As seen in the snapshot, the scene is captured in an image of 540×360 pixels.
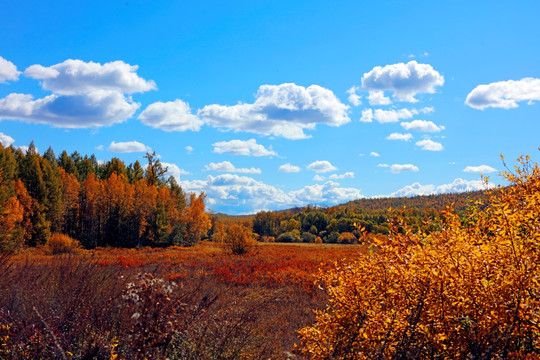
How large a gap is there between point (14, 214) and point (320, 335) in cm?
3814

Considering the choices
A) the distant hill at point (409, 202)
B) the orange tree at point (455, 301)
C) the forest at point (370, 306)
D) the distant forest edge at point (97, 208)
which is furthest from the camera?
the distant hill at point (409, 202)

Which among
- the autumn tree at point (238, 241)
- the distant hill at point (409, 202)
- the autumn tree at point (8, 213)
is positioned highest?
the distant hill at point (409, 202)

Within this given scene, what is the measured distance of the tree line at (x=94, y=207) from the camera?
134 feet

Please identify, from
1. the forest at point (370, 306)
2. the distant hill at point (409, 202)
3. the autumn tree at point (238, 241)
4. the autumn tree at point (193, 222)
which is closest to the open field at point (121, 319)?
the forest at point (370, 306)

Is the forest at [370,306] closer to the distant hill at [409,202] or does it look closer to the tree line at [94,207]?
the tree line at [94,207]

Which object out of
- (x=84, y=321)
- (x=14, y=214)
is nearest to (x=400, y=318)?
(x=84, y=321)

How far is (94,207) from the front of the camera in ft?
166

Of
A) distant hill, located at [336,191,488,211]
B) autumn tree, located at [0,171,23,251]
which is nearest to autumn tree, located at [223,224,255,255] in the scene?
autumn tree, located at [0,171,23,251]

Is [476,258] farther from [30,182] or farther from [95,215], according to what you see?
[95,215]

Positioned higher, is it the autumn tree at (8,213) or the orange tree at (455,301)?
the autumn tree at (8,213)

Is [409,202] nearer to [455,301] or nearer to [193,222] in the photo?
[193,222]

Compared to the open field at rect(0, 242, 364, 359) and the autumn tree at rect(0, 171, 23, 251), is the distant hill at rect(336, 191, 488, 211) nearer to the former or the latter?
the autumn tree at rect(0, 171, 23, 251)

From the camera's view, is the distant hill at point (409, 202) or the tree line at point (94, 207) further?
the distant hill at point (409, 202)

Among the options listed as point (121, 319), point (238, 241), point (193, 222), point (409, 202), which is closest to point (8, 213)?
point (238, 241)
